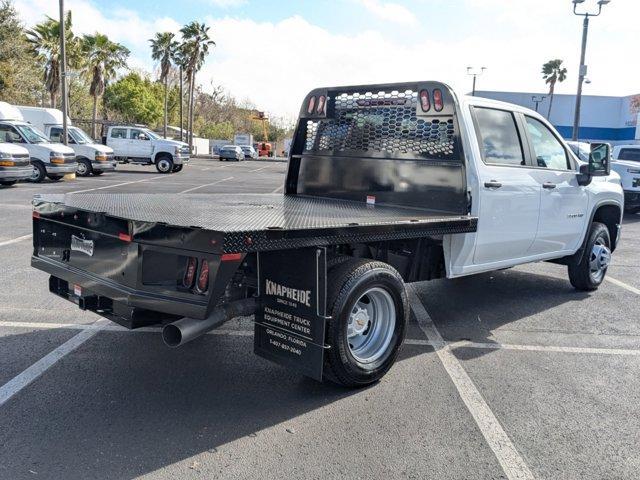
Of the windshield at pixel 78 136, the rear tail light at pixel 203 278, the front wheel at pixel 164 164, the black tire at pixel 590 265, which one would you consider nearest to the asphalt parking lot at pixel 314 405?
the rear tail light at pixel 203 278

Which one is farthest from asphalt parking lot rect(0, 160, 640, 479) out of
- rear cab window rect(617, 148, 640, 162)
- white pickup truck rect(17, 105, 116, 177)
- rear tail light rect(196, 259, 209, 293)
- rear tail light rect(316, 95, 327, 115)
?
white pickup truck rect(17, 105, 116, 177)

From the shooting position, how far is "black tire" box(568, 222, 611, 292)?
7.00m

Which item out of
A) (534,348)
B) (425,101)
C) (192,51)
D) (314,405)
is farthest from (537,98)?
(314,405)

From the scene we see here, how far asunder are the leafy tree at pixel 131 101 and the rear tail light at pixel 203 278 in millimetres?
63183

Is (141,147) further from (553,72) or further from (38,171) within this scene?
(553,72)

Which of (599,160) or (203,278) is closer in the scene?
(203,278)

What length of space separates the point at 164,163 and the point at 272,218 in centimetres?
2700

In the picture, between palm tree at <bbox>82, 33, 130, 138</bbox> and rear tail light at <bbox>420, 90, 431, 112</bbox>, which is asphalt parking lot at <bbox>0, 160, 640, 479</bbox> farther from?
palm tree at <bbox>82, 33, 130, 138</bbox>

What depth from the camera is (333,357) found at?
3920mm

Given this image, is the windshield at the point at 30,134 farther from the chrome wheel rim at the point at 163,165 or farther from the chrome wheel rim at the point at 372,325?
the chrome wheel rim at the point at 372,325

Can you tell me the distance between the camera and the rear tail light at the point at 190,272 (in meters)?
3.43

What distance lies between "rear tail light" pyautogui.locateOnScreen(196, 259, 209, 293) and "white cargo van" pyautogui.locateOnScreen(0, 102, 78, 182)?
17502 millimetres

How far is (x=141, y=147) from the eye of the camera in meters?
29.4

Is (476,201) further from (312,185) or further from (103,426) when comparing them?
(103,426)
